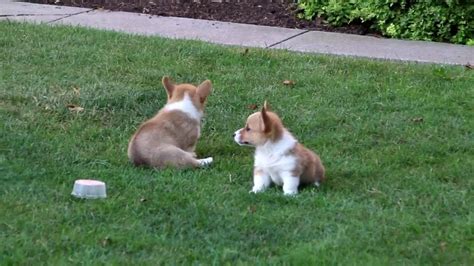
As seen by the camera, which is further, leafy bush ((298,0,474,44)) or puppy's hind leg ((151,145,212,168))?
leafy bush ((298,0,474,44))

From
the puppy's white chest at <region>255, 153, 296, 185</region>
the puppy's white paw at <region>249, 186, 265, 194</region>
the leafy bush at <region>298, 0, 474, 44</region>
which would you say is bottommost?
the puppy's white paw at <region>249, 186, 265, 194</region>

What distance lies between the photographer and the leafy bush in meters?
11.2

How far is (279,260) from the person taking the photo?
204 inches

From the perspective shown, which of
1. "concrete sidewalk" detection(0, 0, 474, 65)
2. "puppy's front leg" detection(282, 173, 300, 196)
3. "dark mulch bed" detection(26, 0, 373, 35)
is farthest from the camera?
"dark mulch bed" detection(26, 0, 373, 35)

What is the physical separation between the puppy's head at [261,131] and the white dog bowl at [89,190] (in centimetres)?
102

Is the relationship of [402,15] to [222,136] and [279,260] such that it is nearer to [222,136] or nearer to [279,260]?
[222,136]

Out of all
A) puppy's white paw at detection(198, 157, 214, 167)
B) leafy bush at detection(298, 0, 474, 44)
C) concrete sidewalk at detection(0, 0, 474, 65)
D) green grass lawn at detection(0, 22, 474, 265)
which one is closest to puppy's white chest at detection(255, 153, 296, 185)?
green grass lawn at detection(0, 22, 474, 265)

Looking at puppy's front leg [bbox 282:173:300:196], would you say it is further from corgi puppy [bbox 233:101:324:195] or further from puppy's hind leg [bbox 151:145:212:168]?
puppy's hind leg [bbox 151:145:212:168]

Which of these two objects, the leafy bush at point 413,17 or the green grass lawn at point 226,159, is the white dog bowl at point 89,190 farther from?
the leafy bush at point 413,17

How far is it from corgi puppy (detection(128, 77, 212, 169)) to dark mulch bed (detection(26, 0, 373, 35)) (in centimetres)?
469

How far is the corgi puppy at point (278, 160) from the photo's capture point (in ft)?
20.6

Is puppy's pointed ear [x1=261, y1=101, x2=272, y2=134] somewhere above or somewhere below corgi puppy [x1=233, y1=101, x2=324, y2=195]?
above

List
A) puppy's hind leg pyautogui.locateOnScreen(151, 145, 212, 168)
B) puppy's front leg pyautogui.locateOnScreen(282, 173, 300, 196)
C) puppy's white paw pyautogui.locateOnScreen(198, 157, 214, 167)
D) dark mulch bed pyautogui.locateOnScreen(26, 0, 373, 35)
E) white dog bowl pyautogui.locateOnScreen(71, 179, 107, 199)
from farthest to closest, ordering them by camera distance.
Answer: dark mulch bed pyautogui.locateOnScreen(26, 0, 373, 35), puppy's white paw pyautogui.locateOnScreen(198, 157, 214, 167), puppy's hind leg pyautogui.locateOnScreen(151, 145, 212, 168), puppy's front leg pyautogui.locateOnScreen(282, 173, 300, 196), white dog bowl pyautogui.locateOnScreen(71, 179, 107, 199)

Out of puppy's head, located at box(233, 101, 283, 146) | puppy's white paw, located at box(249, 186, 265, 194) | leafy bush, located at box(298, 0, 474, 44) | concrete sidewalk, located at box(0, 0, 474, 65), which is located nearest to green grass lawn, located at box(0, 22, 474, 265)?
puppy's white paw, located at box(249, 186, 265, 194)
